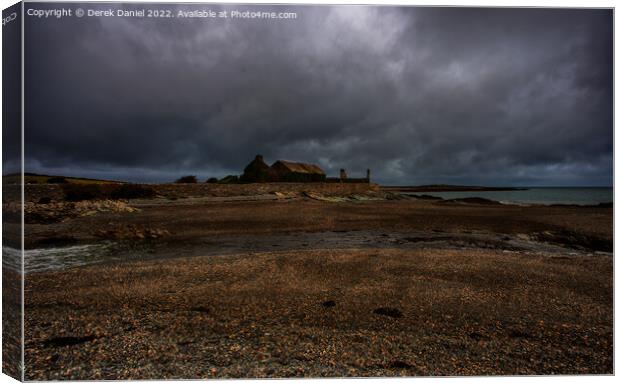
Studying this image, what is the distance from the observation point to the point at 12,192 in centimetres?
274

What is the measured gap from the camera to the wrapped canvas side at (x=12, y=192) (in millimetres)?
2701

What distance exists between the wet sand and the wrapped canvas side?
23cm

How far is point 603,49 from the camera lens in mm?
3242

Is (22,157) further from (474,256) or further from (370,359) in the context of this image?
(474,256)

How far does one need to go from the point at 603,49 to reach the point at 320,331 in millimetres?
4419

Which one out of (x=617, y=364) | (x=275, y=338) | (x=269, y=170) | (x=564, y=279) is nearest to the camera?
(x=275, y=338)

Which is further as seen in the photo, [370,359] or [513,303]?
[513,303]

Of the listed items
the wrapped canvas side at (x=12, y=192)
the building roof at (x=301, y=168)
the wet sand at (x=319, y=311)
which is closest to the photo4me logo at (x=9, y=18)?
the wrapped canvas side at (x=12, y=192)

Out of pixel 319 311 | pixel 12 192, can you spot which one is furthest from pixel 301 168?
pixel 12 192

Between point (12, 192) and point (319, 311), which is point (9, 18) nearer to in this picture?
point (12, 192)

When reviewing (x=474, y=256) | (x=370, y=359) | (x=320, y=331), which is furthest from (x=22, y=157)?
(x=474, y=256)

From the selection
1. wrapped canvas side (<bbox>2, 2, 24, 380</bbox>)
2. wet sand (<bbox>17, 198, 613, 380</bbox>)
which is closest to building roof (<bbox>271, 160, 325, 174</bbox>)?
wet sand (<bbox>17, 198, 613, 380</bbox>)

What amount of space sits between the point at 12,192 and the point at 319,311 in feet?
10.7

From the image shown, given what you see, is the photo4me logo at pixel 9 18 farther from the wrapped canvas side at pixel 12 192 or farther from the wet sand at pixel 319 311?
the wet sand at pixel 319 311
